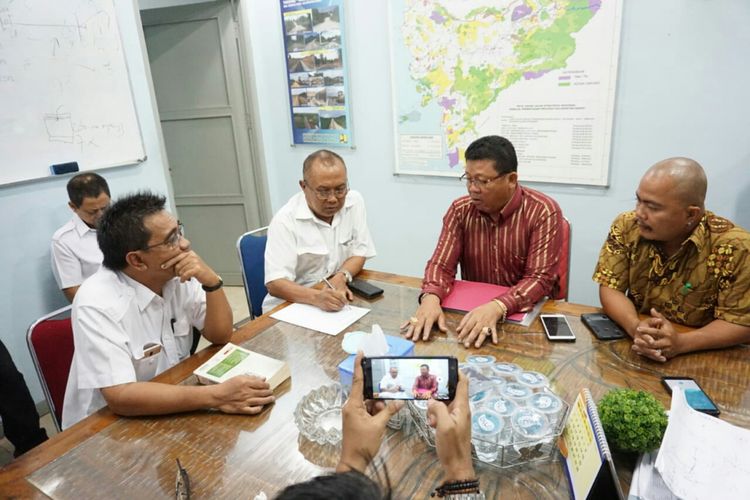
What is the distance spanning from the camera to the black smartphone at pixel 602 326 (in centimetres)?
140

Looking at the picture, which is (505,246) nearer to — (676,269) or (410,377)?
(676,269)

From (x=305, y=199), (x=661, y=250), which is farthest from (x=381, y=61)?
(x=661, y=250)

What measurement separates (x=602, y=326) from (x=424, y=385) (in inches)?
31.2

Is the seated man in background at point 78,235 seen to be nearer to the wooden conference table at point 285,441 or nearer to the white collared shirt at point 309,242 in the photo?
the white collared shirt at point 309,242

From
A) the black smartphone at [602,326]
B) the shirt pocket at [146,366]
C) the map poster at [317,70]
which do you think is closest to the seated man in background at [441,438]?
the black smartphone at [602,326]

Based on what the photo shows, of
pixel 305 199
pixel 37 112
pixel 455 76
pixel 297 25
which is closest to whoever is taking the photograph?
pixel 305 199

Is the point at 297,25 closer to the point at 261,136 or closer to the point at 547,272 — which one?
the point at 261,136

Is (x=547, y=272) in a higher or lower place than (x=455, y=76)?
lower

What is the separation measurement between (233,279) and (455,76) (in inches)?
105

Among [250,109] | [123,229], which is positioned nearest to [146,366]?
[123,229]

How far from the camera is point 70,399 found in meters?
1.36

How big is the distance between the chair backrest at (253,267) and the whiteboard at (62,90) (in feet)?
3.95

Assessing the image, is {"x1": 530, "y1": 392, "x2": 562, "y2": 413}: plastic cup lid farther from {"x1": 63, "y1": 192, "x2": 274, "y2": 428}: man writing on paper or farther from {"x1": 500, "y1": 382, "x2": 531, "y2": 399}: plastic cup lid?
{"x1": 63, "y1": 192, "x2": 274, "y2": 428}: man writing on paper

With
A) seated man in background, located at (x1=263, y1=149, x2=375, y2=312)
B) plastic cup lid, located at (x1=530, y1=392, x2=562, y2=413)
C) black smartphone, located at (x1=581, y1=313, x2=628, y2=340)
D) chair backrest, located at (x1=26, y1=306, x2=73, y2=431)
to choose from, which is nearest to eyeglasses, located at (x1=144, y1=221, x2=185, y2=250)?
chair backrest, located at (x1=26, y1=306, x2=73, y2=431)
